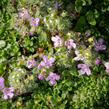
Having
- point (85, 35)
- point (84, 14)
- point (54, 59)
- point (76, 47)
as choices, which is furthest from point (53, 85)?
point (84, 14)

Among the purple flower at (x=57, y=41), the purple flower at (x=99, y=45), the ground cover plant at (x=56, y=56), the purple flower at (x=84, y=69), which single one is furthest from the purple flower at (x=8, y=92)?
the purple flower at (x=99, y=45)

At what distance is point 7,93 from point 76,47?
1.13m

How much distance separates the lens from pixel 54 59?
2.96 metres

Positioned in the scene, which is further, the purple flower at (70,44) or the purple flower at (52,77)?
the purple flower at (52,77)

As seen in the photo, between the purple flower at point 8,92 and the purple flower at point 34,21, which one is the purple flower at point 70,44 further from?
the purple flower at point 8,92

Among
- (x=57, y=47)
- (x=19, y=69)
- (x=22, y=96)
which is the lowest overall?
(x=22, y=96)

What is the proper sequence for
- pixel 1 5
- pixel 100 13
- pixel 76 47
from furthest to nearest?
pixel 1 5 → pixel 100 13 → pixel 76 47

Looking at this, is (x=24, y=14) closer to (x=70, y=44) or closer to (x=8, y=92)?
(x=70, y=44)

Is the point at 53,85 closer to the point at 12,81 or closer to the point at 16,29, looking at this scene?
the point at 12,81

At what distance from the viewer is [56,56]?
2.98 m

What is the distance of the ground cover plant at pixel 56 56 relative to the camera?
291 centimetres

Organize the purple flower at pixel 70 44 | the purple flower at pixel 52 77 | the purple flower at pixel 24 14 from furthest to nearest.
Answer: the purple flower at pixel 24 14
the purple flower at pixel 52 77
the purple flower at pixel 70 44

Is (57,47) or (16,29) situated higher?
(16,29)

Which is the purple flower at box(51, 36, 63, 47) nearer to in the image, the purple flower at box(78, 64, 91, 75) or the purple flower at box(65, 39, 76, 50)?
the purple flower at box(65, 39, 76, 50)
